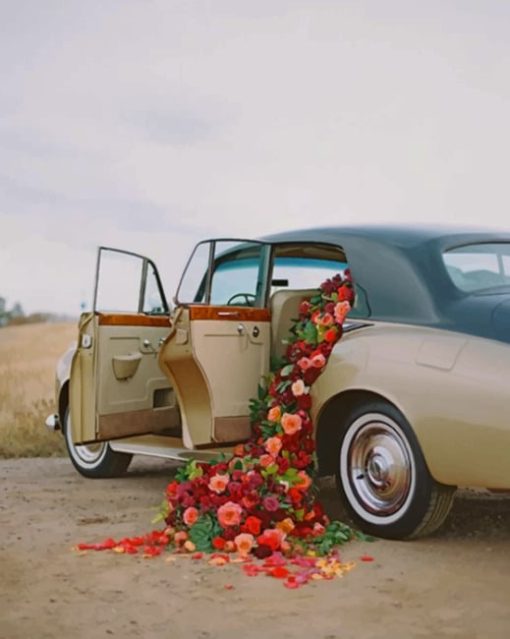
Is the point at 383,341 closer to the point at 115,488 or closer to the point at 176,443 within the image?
the point at 176,443

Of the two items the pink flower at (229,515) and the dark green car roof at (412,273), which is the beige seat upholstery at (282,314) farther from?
the pink flower at (229,515)

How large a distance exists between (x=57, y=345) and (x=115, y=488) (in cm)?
2278

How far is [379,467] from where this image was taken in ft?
20.9

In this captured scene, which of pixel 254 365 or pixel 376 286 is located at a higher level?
pixel 376 286

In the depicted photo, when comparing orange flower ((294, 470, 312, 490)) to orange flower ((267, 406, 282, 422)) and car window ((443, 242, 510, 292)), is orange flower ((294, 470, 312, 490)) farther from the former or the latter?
car window ((443, 242, 510, 292))

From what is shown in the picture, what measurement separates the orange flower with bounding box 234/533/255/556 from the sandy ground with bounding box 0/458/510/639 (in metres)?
0.22

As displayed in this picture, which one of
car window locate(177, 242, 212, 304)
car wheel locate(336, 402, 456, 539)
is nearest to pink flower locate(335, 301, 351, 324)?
car wheel locate(336, 402, 456, 539)

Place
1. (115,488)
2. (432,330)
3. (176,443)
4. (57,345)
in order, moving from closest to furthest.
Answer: (432,330) < (176,443) < (115,488) < (57,345)

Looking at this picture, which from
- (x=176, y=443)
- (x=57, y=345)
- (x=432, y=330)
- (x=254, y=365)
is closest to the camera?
(x=432, y=330)

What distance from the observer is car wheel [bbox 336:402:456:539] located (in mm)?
6148

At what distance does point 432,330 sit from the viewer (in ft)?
20.1

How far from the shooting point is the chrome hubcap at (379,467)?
6.26m

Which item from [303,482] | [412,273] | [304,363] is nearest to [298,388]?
[304,363]

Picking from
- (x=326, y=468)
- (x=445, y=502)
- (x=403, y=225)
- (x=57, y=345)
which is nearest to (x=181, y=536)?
(x=326, y=468)
